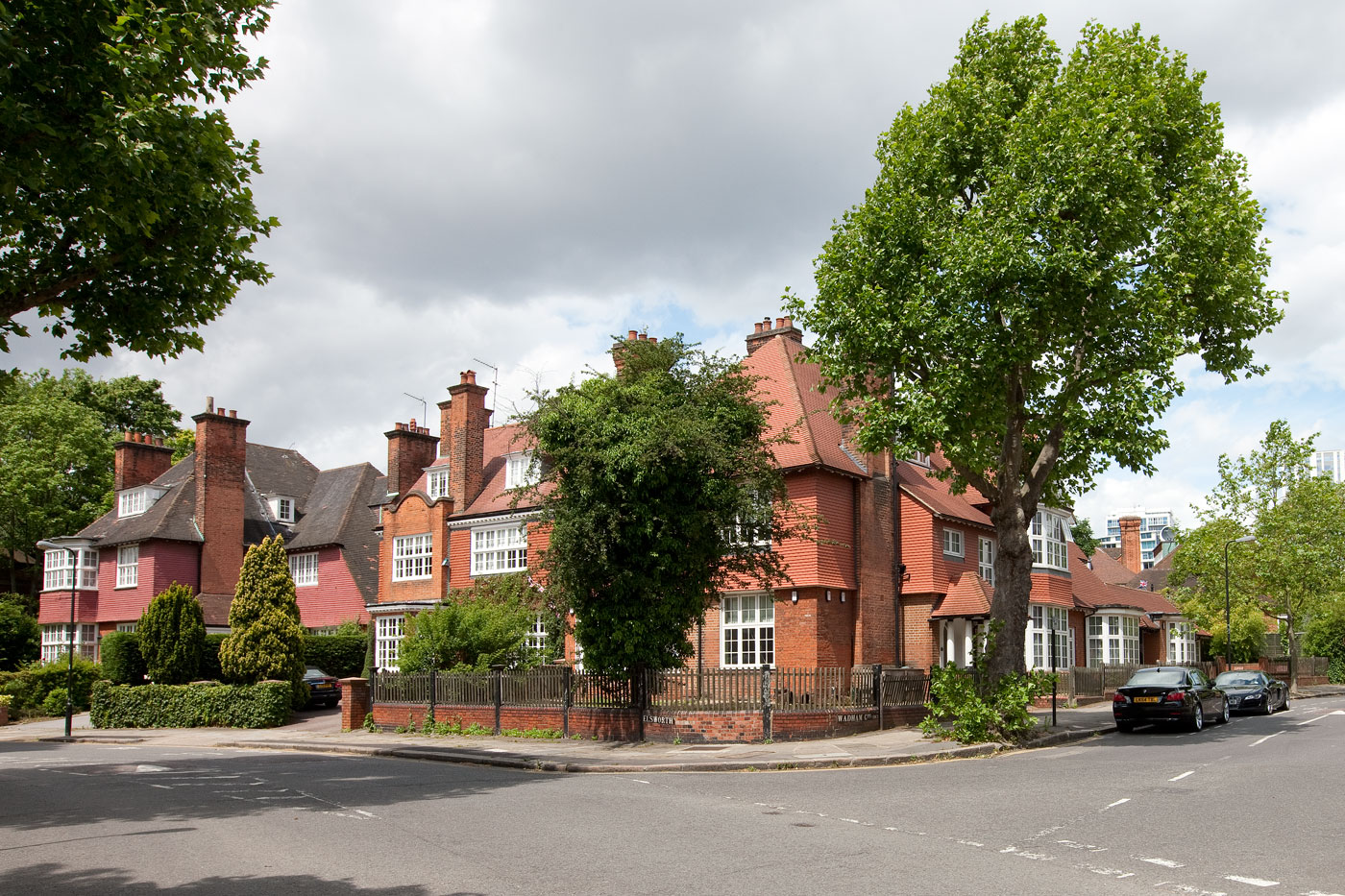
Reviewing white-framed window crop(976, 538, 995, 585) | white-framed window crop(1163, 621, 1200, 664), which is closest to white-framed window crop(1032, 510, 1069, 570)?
white-framed window crop(976, 538, 995, 585)

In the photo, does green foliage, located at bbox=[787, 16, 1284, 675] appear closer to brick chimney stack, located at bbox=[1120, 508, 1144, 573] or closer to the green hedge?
the green hedge

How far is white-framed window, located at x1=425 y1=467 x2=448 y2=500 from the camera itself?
1656 inches

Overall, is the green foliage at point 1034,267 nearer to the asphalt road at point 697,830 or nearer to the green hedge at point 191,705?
the asphalt road at point 697,830

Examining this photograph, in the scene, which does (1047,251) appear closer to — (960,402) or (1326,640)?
(960,402)

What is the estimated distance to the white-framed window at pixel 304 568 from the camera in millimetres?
47188

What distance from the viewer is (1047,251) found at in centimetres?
2095

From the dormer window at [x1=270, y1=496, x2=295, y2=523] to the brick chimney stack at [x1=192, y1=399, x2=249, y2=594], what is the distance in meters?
2.95

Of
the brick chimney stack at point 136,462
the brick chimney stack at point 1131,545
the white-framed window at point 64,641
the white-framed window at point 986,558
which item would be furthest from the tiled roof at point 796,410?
the brick chimney stack at point 1131,545

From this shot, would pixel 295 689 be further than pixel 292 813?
Yes

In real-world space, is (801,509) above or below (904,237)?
below

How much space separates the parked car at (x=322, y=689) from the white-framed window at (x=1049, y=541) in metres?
25.3

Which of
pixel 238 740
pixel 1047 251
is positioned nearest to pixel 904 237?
pixel 1047 251

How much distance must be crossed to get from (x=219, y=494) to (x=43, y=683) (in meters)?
10.3

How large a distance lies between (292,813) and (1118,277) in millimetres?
18282
